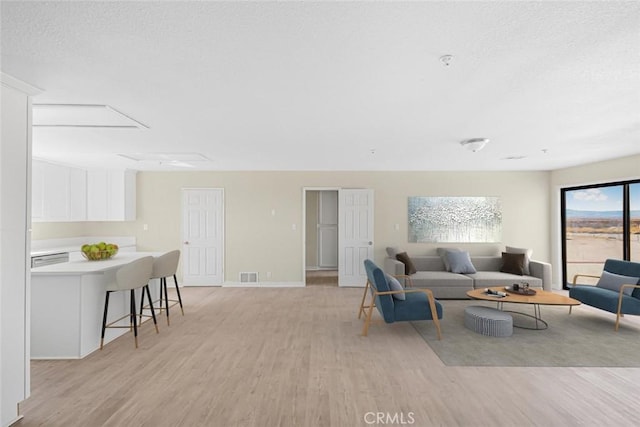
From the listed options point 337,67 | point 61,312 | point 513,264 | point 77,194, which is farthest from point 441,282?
point 77,194

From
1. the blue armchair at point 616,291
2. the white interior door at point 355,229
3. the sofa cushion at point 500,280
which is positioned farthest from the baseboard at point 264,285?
the blue armchair at point 616,291

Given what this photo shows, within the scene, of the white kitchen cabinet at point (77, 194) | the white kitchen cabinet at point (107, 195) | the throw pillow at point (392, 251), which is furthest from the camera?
the white kitchen cabinet at point (107, 195)

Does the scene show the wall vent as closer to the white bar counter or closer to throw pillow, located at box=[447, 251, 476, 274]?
the white bar counter

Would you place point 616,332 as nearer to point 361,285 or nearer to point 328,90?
point 361,285

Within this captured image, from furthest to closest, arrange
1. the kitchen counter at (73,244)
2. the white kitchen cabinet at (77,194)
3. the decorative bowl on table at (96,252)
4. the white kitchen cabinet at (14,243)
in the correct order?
the white kitchen cabinet at (77,194) → the kitchen counter at (73,244) → the decorative bowl on table at (96,252) → the white kitchen cabinet at (14,243)

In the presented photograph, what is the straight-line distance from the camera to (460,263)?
19.1 ft

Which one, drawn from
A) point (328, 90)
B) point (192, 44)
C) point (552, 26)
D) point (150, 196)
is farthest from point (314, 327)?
point (150, 196)

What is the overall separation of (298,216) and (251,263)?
1.40 metres

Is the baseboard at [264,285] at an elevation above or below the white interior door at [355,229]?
below

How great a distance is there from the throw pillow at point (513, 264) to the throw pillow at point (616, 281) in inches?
49.2

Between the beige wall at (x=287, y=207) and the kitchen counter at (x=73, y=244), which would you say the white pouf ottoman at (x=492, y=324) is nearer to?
the beige wall at (x=287, y=207)

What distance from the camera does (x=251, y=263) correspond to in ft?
21.7

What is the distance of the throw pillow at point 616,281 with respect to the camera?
4.17 metres

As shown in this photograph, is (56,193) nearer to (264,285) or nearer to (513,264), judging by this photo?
(264,285)
